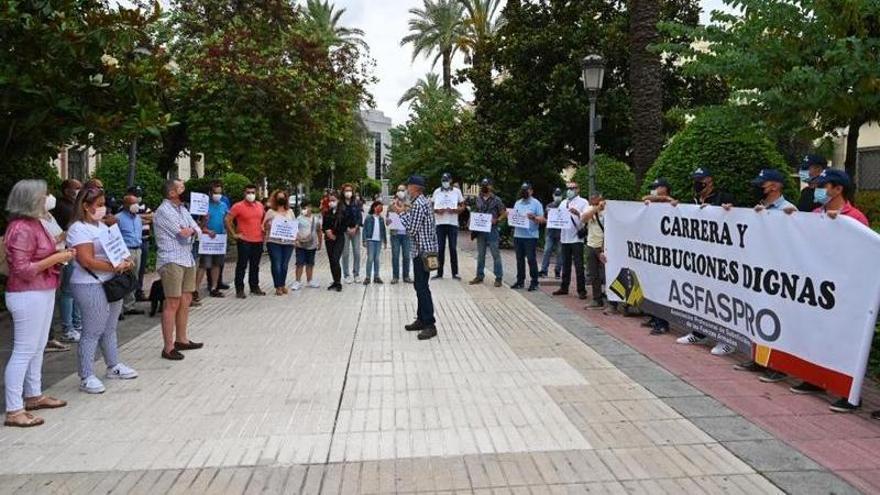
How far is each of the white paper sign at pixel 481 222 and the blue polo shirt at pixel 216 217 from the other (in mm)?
4627

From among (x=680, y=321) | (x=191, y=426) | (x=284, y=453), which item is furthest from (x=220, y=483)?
(x=680, y=321)

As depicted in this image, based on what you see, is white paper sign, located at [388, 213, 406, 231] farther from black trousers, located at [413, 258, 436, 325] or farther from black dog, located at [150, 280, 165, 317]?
black trousers, located at [413, 258, 436, 325]

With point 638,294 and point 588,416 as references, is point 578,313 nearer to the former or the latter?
point 638,294

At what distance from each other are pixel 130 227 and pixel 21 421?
4.80m

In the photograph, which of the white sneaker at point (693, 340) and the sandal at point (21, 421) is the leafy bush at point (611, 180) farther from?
the sandal at point (21, 421)

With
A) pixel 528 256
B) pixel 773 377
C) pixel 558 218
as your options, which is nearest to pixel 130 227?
pixel 528 256

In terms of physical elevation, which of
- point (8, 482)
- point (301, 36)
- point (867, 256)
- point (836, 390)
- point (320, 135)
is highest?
point (301, 36)

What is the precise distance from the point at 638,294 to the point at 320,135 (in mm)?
13818

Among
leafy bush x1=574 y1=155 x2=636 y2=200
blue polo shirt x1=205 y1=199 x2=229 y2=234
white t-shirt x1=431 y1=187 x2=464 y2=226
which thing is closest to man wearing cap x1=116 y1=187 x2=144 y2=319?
blue polo shirt x1=205 y1=199 x2=229 y2=234

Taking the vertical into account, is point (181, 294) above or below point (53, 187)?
below

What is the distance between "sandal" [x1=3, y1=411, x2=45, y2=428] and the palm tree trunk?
1158cm

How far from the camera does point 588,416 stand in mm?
5539

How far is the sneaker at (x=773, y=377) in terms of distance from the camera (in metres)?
6.45

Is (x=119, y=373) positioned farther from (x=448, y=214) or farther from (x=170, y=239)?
(x=448, y=214)
